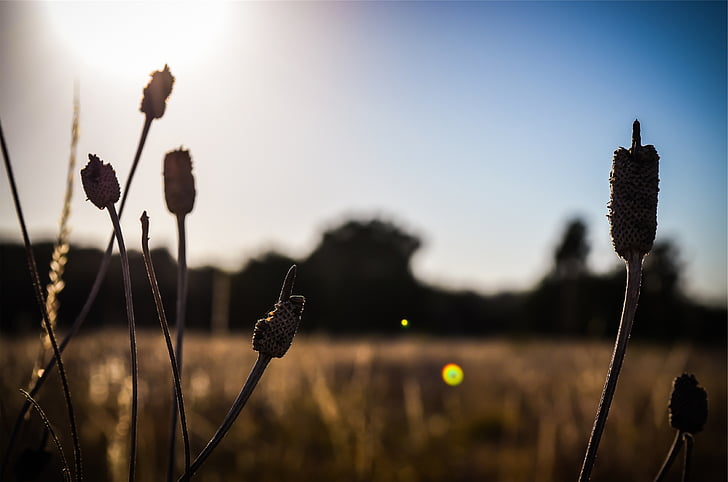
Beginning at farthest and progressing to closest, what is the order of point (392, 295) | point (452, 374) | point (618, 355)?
point (392, 295)
point (452, 374)
point (618, 355)

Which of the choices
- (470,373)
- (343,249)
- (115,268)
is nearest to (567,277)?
(343,249)

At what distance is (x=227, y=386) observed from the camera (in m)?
4.59

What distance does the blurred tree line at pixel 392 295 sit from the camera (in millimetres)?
13922

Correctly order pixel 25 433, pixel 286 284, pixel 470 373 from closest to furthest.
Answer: pixel 286 284, pixel 25 433, pixel 470 373

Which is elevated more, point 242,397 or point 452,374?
point 242,397

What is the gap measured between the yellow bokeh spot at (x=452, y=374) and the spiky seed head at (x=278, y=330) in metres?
7.58

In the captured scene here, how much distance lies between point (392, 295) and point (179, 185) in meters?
25.0

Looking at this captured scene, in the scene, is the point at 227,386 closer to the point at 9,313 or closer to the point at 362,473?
the point at 362,473

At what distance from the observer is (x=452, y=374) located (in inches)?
333

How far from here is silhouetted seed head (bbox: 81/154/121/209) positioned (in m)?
0.31

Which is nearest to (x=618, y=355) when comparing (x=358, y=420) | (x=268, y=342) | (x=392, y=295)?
(x=268, y=342)

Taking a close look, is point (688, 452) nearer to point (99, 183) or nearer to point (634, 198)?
point (634, 198)

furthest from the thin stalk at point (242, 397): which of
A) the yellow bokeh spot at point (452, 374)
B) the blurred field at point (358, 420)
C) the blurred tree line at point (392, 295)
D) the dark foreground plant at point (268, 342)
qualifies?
the blurred tree line at point (392, 295)

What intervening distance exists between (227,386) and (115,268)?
7.77 meters
